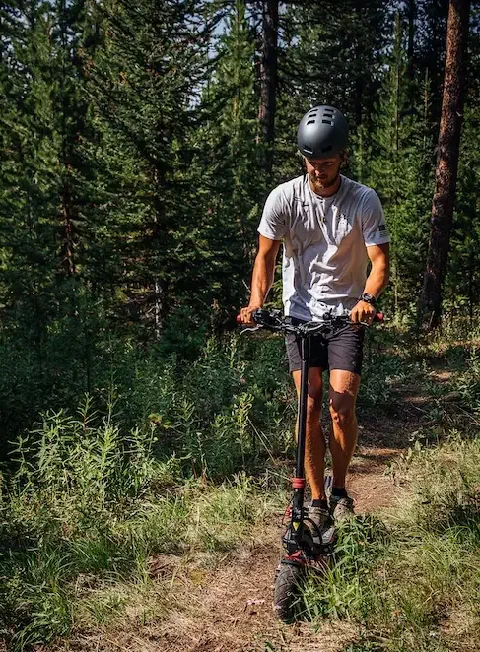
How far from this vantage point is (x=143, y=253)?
1141 centimetres

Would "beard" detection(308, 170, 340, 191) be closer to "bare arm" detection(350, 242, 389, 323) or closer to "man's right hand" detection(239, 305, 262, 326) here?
Answer: "bare arm" detection(350, 242, 389, 323)

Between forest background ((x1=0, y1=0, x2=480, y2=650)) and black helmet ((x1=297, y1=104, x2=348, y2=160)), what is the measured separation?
8.24 feet

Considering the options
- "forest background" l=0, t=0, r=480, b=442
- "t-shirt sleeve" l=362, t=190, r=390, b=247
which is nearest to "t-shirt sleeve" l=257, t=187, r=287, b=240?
"t-shirt sleeve" l=362, t=190, r=390, b=247

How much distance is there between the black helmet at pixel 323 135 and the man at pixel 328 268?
11 millimetres

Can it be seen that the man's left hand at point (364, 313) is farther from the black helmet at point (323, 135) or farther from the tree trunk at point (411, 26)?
the tree trunk at point (411, 26)

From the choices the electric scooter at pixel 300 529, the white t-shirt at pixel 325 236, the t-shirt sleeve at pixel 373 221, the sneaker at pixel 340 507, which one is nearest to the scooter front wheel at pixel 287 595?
the electric scooter at pixel 300 529

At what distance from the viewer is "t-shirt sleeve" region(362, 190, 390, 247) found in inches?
135

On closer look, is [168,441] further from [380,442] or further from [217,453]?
[380,442]

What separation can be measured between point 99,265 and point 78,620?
33.0 feet

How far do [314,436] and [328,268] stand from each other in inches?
40.7

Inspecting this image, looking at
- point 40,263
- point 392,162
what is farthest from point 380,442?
point 392,162

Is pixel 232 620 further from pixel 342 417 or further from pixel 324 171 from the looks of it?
pixel 324 171

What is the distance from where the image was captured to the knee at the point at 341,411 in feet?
11.5

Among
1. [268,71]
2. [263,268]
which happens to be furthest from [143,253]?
[263,268]
